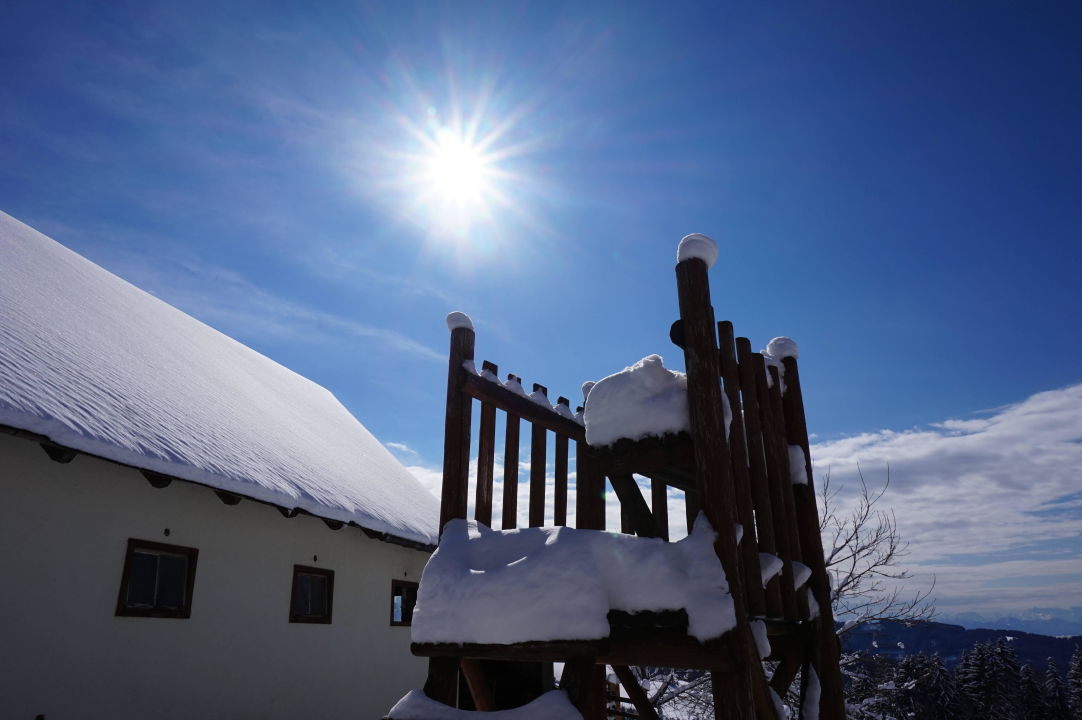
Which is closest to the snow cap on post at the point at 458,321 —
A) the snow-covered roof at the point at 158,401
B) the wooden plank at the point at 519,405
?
the wooden plank at the point at 519,405

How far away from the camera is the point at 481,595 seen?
9.12 feet

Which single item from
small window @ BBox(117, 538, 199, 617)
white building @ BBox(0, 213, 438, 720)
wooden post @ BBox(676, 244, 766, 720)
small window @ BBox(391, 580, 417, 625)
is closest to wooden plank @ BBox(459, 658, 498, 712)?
wooden post @ BBox(676, 244, 766, 720)

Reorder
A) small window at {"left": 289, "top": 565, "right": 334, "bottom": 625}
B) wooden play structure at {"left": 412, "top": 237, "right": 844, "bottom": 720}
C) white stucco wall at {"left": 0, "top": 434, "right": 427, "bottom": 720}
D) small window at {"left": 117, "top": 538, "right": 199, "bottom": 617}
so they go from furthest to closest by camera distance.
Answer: small window at {"left": 289, "top": 565, "right": 334, "bottom": 625}, small window at {"left": 117, "top": 538, "right": 199, "bottom": 617}, white stucco wall at {"left": 0, "top": 434, "right": 427, "bottom": 720}, wooden play structure at {"left": 412, "top": 237, "right": 844, "bottom": 720}

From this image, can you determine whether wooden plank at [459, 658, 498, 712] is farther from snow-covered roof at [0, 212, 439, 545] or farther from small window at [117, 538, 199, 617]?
small window at [117, 538, 199, 617]

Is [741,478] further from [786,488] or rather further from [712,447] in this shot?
[786,488]

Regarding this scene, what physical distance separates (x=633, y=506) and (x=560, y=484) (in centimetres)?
57

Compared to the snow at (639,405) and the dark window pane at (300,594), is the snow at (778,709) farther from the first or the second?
the dark window pane at (300,594)

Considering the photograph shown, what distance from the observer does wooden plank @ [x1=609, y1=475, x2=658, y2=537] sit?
3244mm

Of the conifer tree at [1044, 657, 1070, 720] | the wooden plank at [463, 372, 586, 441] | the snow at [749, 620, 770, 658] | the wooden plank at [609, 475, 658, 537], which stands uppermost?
the wooden plank at [463, 372, 586, 441]

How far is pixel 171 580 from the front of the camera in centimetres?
580

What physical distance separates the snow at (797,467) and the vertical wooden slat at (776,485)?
33 centimetres

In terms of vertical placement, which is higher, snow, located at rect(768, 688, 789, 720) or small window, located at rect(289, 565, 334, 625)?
small window, located at rect(289, 565, 334, 625)

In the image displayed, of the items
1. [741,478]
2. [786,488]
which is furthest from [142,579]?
[786,488]

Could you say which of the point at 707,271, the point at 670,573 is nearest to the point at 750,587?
the point at 670,573
